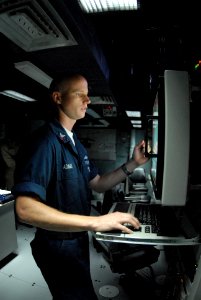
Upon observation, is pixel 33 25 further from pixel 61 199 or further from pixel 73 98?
pixel 61 199

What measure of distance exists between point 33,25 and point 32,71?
110 centimetres

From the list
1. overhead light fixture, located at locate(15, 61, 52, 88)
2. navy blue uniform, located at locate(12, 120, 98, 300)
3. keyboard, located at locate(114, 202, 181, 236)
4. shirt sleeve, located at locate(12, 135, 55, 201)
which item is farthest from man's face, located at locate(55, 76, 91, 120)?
overhead light fixture, located at locate(15, 61, 52, 88)

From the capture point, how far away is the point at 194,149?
1.60 metres

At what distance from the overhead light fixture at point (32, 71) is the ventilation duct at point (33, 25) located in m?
0.46

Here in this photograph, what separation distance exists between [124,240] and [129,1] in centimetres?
147

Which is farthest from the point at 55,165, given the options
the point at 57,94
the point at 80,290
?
the point at 80,290

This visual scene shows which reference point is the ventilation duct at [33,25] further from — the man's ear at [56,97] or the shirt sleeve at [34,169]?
the shirt sleeve at [34,169]

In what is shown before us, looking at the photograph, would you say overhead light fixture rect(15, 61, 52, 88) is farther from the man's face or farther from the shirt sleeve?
the shirt sleeve

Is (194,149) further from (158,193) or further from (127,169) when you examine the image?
(127,169)

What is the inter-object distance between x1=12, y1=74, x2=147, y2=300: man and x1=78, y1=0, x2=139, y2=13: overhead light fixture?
0.51 metres

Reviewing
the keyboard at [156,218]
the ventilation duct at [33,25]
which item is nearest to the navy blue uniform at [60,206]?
the keyboard at [156,218]

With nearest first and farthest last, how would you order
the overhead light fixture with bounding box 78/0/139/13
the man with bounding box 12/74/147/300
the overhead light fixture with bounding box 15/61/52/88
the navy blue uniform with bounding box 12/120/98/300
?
the man with bounding box 12/74/147/300 → the navy blue uniform with bounding box 12/120/98/300 → the overhead light fixture with bounding box 78/0/139/13 → the overhead light fixture with bounding box 15/61/52/88

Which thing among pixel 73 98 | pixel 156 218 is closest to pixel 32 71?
pixel 73 98

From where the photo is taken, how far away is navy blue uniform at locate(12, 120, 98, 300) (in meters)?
1.42
